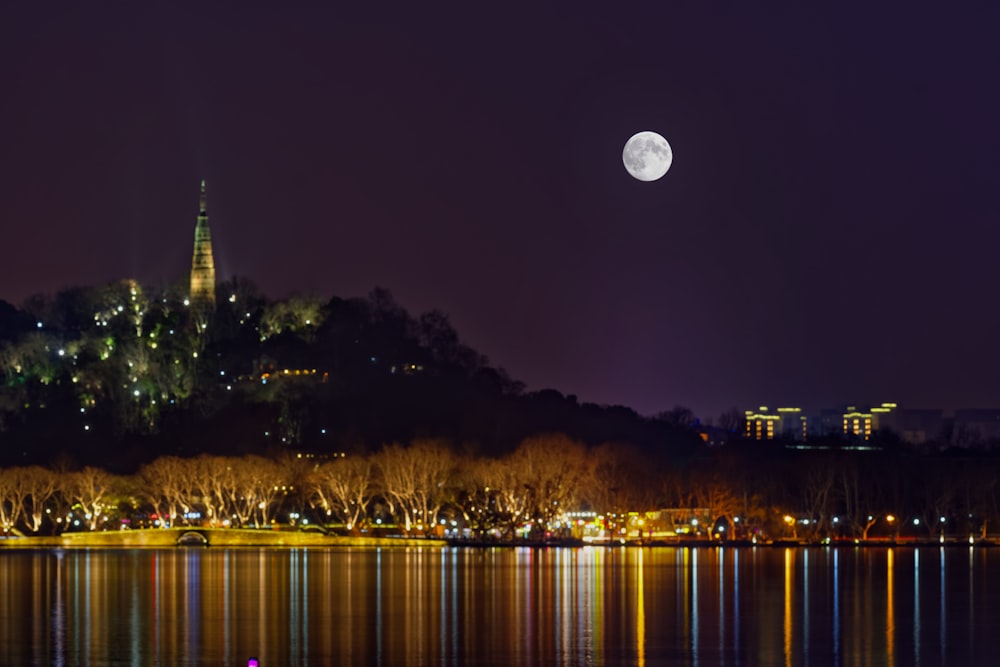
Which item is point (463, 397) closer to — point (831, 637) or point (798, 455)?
point (798, 455)

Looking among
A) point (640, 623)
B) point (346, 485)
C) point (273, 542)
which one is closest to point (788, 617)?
point (640, 623)

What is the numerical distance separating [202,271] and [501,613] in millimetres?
132988

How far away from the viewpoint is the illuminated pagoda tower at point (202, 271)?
604ft

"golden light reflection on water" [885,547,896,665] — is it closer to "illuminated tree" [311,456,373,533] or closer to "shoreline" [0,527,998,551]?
"shoreline" [0,527,998,551]

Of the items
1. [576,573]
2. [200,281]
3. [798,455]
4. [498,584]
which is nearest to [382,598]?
[498,584]

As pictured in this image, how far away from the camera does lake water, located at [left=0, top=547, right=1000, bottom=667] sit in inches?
1922

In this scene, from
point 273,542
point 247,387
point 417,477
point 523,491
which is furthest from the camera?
point 247,387

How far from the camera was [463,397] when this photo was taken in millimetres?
172625

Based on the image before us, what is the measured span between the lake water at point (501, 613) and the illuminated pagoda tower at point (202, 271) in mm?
83006

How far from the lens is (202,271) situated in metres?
189

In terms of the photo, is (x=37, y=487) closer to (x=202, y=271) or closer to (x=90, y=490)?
(x=90, y=490)

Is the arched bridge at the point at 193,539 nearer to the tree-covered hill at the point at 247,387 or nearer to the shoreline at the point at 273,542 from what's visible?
the shoreline at the point at 273,542

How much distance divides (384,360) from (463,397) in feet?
38.1

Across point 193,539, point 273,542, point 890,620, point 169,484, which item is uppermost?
point 890,620
